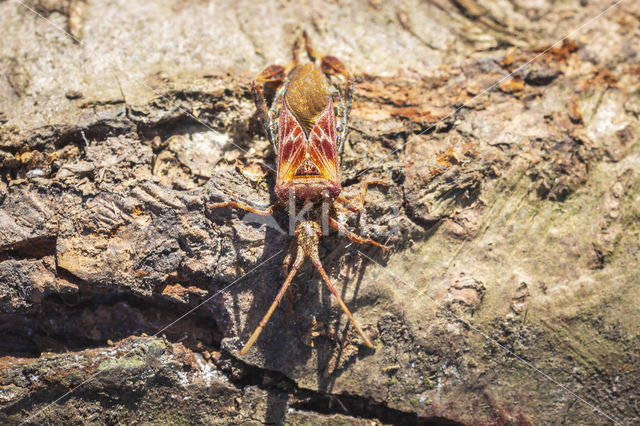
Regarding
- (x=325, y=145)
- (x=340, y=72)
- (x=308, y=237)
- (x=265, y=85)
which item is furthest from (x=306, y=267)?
(x=340, y=72)

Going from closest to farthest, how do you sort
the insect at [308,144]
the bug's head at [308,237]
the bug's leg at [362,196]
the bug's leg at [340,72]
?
the bug's head at [308,237] < the insect at [308,144] < the bug's leg at [362,196] < the bug's leg at [340,72]

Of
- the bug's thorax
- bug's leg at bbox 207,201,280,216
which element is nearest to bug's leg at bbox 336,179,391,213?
the bug's thorax

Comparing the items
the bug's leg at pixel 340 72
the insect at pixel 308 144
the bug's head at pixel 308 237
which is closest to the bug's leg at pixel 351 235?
the insect at pixel 308 144

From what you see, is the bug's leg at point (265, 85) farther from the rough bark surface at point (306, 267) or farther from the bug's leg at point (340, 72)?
the bug's leg at point (340, 72)

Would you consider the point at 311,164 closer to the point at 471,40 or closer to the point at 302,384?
the point at 302,384

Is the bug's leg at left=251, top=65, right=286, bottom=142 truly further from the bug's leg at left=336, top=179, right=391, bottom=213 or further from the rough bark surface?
the bug's leg at left=336, top=179, right=391, bottom=213

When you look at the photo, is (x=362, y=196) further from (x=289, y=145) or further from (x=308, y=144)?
(x=289, y=145)

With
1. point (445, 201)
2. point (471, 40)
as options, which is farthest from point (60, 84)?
point (471, 40)
